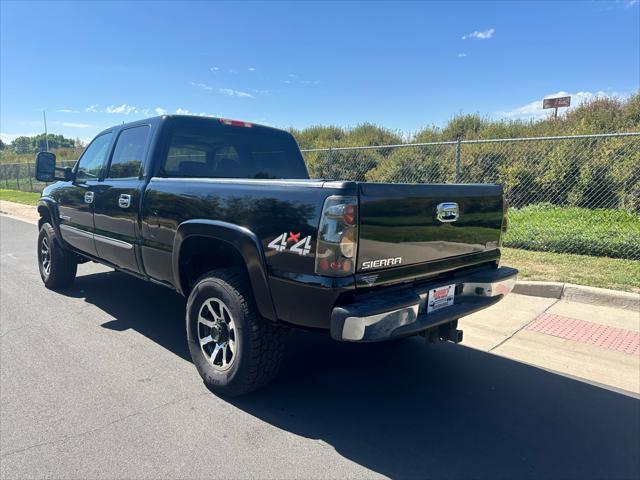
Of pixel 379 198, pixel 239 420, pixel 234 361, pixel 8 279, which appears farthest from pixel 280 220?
pixel 8 279

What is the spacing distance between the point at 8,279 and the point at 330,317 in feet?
20.0

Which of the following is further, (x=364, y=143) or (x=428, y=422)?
(x=364, y=143)

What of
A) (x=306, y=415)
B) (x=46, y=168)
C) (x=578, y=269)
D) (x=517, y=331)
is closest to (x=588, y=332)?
(x=517, y=331)

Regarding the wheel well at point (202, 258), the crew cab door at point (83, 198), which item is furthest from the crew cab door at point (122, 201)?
the wheel well at point (202, 258)

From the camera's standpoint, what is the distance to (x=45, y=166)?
202 inches

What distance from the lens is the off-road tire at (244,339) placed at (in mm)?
2961

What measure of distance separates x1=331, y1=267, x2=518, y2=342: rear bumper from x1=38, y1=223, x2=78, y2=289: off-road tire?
15.1 ft

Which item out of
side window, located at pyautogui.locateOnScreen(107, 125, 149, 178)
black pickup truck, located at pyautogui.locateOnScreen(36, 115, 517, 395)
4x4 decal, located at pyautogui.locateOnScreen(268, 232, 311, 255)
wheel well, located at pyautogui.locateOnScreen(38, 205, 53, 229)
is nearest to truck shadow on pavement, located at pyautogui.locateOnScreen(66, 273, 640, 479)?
black pickup truck, located at pyautogui.locateOnScreen(36, 115, 517, 395)

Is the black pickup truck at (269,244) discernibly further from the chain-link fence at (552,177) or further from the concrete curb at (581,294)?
the chain-link fence at (552,177)

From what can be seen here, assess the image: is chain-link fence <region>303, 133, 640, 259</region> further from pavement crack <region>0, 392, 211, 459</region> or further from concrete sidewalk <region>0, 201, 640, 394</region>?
pavement crack <region>0, 392, 211, 459</region>

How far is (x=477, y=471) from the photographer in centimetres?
251

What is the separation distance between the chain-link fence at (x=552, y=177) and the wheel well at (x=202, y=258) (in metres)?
5.77

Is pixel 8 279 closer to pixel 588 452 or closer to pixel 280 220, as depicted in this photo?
pixel 280 220

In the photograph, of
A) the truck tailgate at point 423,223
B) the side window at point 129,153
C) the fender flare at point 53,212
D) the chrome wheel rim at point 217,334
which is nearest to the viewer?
the truck tailgate at point 423,223
